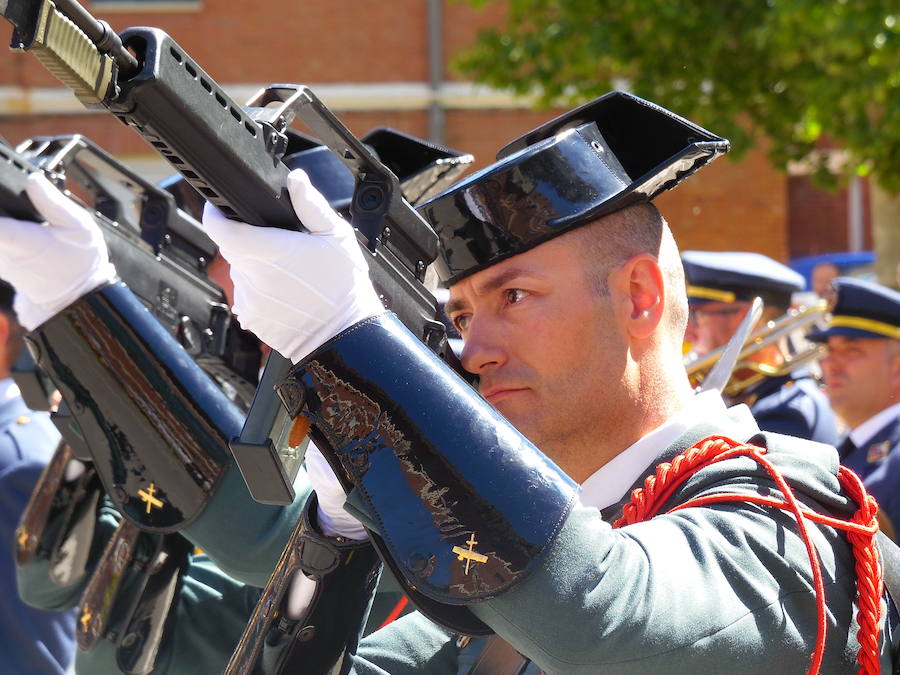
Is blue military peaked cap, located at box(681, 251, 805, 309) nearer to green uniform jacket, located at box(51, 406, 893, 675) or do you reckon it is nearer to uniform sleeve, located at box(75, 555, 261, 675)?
uniform sleeve, located at box(75, 555, 261, 675)

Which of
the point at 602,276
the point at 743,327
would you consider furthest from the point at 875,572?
the point at 743,327

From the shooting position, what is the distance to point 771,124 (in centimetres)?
1009

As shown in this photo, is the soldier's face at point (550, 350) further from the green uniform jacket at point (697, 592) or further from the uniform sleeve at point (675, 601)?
the uniform sleeve at point (675, 601)

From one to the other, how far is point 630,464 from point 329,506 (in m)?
0.49

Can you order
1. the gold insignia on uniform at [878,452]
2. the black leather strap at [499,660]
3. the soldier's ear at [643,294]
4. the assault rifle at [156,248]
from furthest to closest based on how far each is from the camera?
the gold insignia on uniform at [878,452] < the assault rifle at [156,248] < the soldier's ear at [643,294] < the black leather strap at [499,660]

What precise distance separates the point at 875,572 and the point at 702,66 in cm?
845

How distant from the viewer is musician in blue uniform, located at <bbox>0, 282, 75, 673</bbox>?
3.99 m

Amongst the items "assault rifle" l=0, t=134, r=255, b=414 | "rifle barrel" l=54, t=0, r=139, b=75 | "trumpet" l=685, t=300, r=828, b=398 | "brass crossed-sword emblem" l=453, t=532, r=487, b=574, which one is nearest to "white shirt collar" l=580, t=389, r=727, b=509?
"brass crossed-sword emblem" l=453, t=532, r=487, b=574

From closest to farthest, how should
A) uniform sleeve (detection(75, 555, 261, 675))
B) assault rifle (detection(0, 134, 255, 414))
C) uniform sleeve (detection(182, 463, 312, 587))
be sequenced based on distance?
uniform sleeve (detection(182, 463, 312, 587)), uniform sleeve (detection(75, 555, 261, 675)), assault rifle (detection(0, 134, 255, 414))

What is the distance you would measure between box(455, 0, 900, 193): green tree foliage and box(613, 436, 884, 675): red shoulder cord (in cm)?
675

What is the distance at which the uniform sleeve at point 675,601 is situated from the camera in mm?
1505

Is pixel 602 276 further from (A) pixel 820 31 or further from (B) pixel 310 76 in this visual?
(B) pixel 310 76

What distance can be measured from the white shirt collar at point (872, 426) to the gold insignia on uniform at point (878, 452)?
10 cm

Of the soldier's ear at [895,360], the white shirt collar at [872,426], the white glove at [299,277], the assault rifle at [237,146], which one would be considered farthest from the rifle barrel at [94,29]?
the soldier's ear at [895,360]
